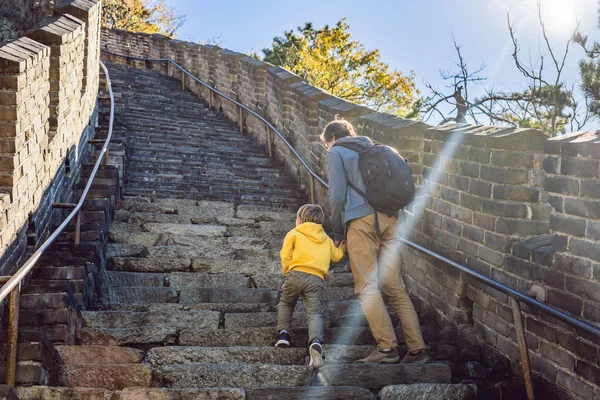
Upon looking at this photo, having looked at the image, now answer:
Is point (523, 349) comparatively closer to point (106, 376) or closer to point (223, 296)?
point (106, 376)

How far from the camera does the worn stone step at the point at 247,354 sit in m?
4.77

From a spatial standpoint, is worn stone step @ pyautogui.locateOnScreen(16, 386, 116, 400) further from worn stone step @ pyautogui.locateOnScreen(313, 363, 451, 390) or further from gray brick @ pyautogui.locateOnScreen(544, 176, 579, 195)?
gray brick @ pyautogui.locateOnScreen(544, 176, 579, 195)

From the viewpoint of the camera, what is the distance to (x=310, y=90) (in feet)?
32.7

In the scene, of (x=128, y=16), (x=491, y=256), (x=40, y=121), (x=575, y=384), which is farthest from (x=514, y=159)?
(x=128, y=16)

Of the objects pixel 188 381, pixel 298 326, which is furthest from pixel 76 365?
pixel 298 326

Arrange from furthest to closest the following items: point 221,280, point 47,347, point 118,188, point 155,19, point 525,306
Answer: point 155,19, point 118,188, point 221,280, point 525,306, point 47,347

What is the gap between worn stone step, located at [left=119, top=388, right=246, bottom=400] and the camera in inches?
157

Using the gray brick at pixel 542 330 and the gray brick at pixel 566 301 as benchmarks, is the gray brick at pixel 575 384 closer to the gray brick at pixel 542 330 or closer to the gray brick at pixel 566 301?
the gray brick at pixel 542 330

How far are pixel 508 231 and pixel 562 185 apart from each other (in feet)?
2.54

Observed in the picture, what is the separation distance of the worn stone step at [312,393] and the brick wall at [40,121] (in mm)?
1824

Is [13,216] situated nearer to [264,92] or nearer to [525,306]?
[525,306]

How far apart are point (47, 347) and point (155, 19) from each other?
39.7m

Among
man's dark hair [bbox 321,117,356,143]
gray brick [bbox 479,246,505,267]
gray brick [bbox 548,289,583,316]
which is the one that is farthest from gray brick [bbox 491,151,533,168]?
man's dark hair [bbox 321,117,356,143]

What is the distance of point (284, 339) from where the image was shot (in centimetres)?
509
